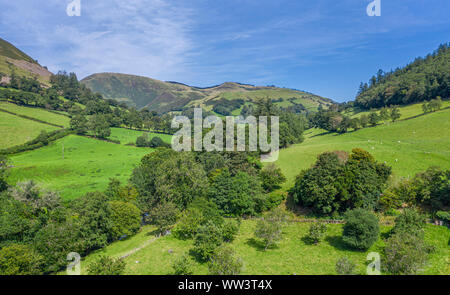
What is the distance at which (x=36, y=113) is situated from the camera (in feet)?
398

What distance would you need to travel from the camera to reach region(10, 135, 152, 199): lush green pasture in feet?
203

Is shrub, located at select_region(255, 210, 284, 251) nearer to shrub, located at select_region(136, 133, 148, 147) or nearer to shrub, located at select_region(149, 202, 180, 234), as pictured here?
shrub, located at select_region(149, 202, 180, 234)

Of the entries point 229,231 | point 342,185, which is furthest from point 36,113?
point 342,185

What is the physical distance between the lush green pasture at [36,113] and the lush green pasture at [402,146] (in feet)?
375

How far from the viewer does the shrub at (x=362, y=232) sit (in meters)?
31.5

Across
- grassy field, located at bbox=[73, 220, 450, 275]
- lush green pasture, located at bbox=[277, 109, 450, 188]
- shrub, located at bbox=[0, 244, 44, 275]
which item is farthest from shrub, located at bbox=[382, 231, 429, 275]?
shrub, located at bbox=[0, 244, 44, 275]

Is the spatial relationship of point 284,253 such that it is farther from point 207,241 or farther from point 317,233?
point 207,241

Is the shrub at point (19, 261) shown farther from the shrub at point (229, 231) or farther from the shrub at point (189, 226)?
the shrub at point (229, 231)

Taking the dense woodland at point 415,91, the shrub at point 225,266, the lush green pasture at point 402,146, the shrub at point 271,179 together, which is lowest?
the shrub at point 225,266

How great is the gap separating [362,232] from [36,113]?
150 m

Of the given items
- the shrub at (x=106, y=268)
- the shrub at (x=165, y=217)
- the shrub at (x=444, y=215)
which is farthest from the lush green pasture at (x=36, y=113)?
the shrub at (x=444, y=215)

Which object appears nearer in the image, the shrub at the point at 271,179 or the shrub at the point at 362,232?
the shrub at the point at 362,232

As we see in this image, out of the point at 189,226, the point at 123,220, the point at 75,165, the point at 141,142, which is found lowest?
the point at 123,220

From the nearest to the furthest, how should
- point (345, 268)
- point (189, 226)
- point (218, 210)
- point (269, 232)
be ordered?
1. point (345, 268)
2. point (269, 232)
3. point (189, 226)
4. point (218, 210)
